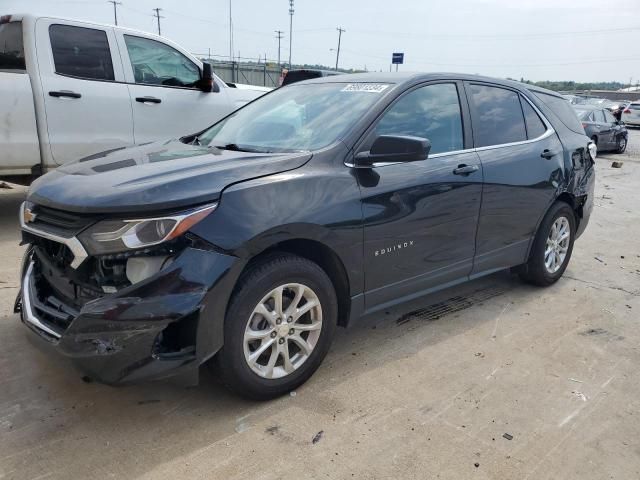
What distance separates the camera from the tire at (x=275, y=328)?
256 cm

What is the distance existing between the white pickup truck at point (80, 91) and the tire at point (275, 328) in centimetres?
391

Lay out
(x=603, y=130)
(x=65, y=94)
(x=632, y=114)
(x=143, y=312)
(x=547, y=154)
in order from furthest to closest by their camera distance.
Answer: (x=632, y=114)
(x=603, y=130)
(x=65, y=94)
(x=547, y=154)
(x=143, y=312)

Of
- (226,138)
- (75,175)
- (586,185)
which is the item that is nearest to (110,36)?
(226,138)

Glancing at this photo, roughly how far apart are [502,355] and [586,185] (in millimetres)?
2224

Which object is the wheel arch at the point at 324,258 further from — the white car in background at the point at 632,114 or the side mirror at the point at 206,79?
the white car in background at the point at 632,114

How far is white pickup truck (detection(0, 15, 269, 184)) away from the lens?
5.28 meters

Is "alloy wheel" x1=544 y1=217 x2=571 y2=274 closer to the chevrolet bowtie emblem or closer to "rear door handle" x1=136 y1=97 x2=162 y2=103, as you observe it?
the chevrolet bowtie emblem

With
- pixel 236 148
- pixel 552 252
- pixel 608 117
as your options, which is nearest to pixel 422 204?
pixel 236 148

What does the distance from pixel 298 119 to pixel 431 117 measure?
900mm

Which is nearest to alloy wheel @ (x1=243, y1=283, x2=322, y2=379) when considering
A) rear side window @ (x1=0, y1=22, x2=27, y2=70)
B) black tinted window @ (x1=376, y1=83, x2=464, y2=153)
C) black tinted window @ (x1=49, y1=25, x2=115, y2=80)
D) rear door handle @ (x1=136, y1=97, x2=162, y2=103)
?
black tinted window @ (x1=376, y1=83, x2=464, y2=153)

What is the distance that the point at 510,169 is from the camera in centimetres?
400

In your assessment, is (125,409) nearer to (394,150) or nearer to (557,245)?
(394,150)

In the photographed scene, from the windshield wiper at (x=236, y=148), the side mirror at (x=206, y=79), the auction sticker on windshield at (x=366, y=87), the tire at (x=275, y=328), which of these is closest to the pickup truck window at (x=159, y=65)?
the side mirror at (x=206, y=79)

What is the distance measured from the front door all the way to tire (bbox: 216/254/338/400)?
398 mm
